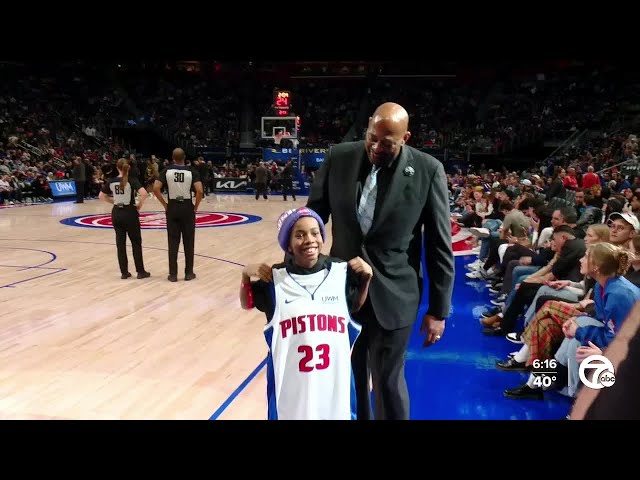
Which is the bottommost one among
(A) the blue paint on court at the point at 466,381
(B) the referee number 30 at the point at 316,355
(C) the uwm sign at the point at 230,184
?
(C) the uwm sign at the point at 230,184

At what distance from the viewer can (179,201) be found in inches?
285

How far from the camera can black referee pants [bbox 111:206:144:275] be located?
7.36 metres

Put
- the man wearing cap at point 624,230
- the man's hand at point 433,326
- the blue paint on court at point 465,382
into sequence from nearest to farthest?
the man's hand at point 433,326
the blue paint on court at point 465,382
the man wearing cap at point 624,230

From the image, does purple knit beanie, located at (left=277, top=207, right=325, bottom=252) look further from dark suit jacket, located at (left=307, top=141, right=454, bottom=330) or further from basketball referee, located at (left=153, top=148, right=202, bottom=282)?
basketball referee, located at (left=153, top=148, right=202, bottom=282)

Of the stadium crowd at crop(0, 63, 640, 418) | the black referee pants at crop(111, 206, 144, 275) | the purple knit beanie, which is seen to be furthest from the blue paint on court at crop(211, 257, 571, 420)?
the black referee pants at crop(111, 206, 144, 275)

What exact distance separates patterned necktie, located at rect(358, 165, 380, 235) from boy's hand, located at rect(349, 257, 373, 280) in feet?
0.59

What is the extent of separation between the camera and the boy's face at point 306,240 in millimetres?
2408

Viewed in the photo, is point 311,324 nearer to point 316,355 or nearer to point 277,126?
point 316,355

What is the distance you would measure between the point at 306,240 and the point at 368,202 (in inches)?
12.9

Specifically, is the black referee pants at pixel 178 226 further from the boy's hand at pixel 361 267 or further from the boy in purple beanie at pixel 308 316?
the boy's hand at pixel 361 267

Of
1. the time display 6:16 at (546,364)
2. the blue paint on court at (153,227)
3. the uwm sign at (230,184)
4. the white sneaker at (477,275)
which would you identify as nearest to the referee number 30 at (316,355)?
the time display 6:16 at (546,364)

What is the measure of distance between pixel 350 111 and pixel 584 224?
2742 cm

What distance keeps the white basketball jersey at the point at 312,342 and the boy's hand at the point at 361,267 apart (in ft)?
0.23
